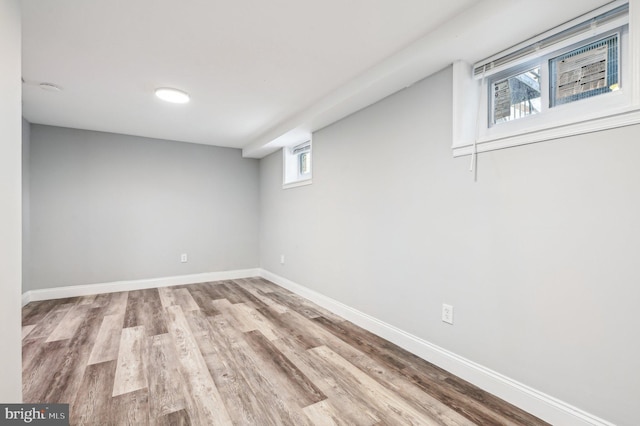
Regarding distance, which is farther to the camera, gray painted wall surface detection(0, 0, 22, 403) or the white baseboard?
the white baseboard

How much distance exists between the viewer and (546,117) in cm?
166

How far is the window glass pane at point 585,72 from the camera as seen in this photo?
1453mm

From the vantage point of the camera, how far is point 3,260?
43.1 inches

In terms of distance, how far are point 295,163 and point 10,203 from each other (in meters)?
3.51

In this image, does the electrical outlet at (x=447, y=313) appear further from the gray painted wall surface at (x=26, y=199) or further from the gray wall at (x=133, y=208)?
the gray painted wall surface at (x=26, y=199)

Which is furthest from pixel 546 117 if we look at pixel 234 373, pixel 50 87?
pixel 50 87

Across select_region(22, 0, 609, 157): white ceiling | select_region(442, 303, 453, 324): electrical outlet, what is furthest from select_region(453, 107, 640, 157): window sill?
Result: select_region(442, 303, 453, 324): electrical outlet

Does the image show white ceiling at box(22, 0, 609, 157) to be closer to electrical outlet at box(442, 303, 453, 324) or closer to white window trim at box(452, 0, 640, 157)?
white window trim at box(452, 0, 640, 157)

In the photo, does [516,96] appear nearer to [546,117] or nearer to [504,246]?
[546,117]

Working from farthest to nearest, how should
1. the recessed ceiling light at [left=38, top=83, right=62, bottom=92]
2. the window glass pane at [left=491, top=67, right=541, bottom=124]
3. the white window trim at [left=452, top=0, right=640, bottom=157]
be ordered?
the recessed ceiling light at [left=38, top=83, right=62, bottom=92] → the window glass pane at [left=491, top=67, right=541, bottom=124] → the white window trim at [left=452, top=0, right=640, bottom=157]

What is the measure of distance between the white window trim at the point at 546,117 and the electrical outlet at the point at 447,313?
107 centimetres

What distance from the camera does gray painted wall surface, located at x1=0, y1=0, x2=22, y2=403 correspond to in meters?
1.09

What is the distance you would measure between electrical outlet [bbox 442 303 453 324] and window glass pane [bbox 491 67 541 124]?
4.30 feet

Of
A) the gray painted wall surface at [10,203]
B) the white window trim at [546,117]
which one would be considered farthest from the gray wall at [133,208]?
the white window trim at [546,117]
